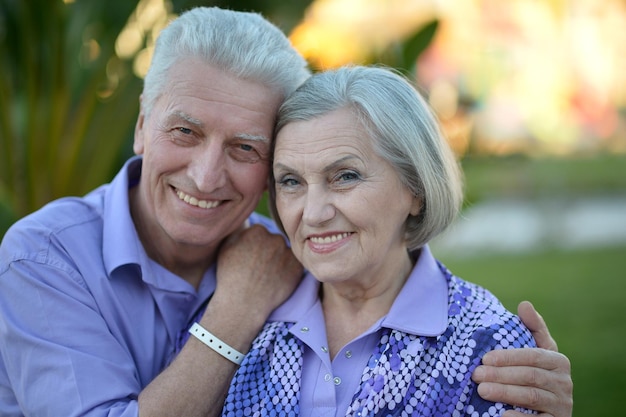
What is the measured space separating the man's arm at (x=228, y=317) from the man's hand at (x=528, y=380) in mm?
743

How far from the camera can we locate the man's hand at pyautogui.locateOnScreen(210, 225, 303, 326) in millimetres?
2385

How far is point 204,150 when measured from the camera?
91.7 inches

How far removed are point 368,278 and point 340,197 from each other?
11.9 inches

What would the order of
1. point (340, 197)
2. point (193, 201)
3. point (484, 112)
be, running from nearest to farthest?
point (340, 197) < point (193, 201) < point (484, 112)

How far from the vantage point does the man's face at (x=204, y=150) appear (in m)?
2.31

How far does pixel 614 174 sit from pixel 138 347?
673 inches

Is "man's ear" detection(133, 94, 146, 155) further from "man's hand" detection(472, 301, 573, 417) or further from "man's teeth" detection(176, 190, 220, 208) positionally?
"man's hand" detection(472, 301, 573, 417)

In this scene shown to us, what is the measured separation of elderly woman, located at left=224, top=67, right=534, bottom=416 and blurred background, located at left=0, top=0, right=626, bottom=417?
351mm

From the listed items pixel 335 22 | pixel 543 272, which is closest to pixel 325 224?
pixel 543 272

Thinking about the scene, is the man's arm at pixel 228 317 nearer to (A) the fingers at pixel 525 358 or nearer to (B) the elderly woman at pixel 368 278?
(B) the elderly woman at pixel 368 278

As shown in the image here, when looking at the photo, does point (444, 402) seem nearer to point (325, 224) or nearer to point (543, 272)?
point (325, 224)

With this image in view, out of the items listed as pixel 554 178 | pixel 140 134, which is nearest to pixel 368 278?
pixel 140 134

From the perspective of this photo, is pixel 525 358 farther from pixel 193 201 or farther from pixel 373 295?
pixel 193 201

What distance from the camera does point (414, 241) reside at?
2363 millimetres
